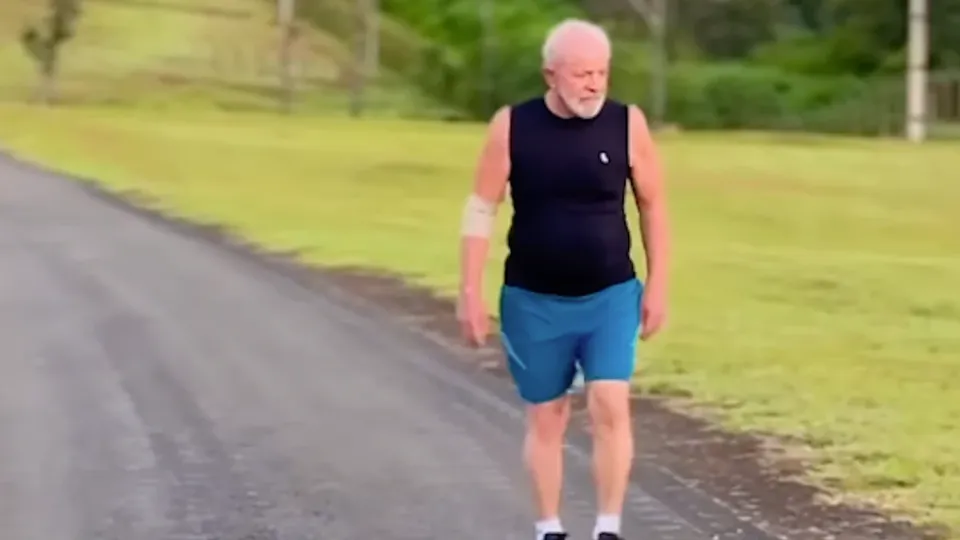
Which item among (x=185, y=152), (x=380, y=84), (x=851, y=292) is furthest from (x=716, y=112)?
(x=851, y=292)

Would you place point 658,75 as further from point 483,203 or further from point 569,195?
point 569,195

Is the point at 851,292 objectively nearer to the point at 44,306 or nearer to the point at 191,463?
the point at 44,306

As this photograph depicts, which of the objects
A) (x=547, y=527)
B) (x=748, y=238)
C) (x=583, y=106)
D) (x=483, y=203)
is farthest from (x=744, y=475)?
(x=748, y=238)

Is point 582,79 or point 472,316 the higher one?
point 582,79

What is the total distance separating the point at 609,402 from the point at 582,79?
1100 mm

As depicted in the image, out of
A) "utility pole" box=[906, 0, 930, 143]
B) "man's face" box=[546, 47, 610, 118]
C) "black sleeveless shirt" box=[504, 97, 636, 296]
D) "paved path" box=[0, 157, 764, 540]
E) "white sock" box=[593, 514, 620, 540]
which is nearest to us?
"man's face" box=[546, 47, 610, 118]

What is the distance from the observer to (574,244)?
21.2 ft

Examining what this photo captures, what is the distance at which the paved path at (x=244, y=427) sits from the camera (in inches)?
309

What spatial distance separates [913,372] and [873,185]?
924 inches

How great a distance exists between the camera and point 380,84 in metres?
76.8

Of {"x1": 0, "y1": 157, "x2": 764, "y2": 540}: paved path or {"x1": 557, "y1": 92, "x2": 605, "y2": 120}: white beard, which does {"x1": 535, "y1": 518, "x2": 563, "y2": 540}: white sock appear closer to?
{"x1": 0, "y1": 157, "x2": 764, "y2": 540}: paved path

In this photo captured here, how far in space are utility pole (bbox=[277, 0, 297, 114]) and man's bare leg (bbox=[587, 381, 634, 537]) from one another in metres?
61.0

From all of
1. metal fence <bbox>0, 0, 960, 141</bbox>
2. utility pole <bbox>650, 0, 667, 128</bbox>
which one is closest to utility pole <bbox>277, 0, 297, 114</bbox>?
metal fence <bbox>0, 0, 960, 141</bbox>

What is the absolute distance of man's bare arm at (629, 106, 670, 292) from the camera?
6500 mm
